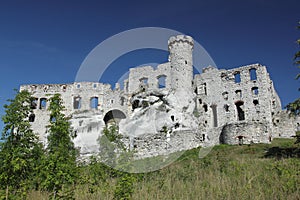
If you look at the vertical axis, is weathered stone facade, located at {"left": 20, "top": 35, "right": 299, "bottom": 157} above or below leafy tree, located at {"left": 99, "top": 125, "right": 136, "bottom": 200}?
above

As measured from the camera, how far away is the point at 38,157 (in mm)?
8898

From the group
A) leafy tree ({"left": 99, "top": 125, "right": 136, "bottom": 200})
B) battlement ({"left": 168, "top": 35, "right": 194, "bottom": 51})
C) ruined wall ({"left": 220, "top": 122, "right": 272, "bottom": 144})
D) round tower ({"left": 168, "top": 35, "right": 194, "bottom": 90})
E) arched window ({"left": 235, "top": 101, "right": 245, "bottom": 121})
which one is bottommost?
leafy tree ({"left": 99, "top": 125, "right": 136, "bottom": 200})

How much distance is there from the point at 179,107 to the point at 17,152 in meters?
25.0

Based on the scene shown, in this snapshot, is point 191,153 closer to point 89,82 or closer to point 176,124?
point 176,124

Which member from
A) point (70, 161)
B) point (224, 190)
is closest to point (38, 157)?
point (70, 161)

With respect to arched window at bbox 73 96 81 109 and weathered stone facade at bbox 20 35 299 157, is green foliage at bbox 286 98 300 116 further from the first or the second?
arched window at bbox 73 96 81 109

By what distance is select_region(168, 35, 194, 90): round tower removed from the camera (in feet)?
112

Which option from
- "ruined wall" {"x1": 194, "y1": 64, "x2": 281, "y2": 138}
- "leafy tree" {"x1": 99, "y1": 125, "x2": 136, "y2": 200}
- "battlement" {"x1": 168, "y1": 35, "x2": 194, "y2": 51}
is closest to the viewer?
"leafy tree" {"x1": 99, "y1": 125, "x2": 136, "y2": 200}

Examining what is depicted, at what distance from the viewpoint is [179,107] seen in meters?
31.5

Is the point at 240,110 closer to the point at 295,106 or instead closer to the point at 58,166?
the point at 295,106

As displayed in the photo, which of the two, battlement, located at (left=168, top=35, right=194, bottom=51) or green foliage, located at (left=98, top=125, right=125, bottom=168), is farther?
battlement, located at (left=168, top=35, right=194, bottom=51)

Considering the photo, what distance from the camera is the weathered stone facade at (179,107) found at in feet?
84.5

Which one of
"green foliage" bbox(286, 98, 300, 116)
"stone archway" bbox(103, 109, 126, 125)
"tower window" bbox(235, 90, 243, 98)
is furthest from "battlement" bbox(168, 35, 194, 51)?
"green foliage" bbox(286, 98, 300, 116)

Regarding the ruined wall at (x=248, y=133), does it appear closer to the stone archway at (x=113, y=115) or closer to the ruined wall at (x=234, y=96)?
the ruined wall at (x=234, y=96)
